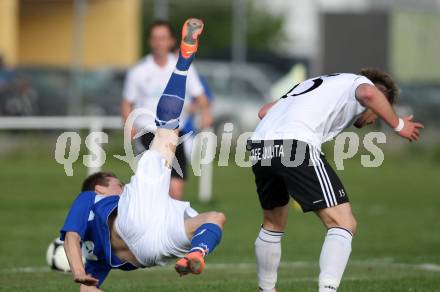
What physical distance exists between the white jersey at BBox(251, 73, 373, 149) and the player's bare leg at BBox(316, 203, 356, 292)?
0.50 metres

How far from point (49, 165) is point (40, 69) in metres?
2.45

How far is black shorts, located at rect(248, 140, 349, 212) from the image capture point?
768cm

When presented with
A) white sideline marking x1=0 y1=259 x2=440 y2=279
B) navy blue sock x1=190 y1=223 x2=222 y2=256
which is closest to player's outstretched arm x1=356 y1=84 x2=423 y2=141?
navy blue sock x1=190 y1=223 x2=222 y2=256

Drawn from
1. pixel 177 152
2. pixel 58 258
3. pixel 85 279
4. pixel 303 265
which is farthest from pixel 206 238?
pixel 177 152

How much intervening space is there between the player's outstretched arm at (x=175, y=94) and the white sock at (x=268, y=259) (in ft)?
3.15

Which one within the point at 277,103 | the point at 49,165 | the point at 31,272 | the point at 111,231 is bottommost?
the point at 49,165

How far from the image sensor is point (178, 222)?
767 centimetres

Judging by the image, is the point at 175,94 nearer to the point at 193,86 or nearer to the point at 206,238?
the point at 206,238

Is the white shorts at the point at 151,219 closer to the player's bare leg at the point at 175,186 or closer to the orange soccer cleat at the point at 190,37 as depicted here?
the orange soccer cleat at the point at 190,37

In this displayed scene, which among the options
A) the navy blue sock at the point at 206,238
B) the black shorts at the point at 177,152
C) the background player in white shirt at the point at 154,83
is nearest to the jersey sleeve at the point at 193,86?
the background player in white shirt at the point at 154,83

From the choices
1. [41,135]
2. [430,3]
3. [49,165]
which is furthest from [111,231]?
[430,3]

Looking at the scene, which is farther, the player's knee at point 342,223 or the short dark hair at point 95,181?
the short dark hair at point 95,181

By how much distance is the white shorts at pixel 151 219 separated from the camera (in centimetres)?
761

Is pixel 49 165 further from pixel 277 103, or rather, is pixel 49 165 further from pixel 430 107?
pixel 277 103
